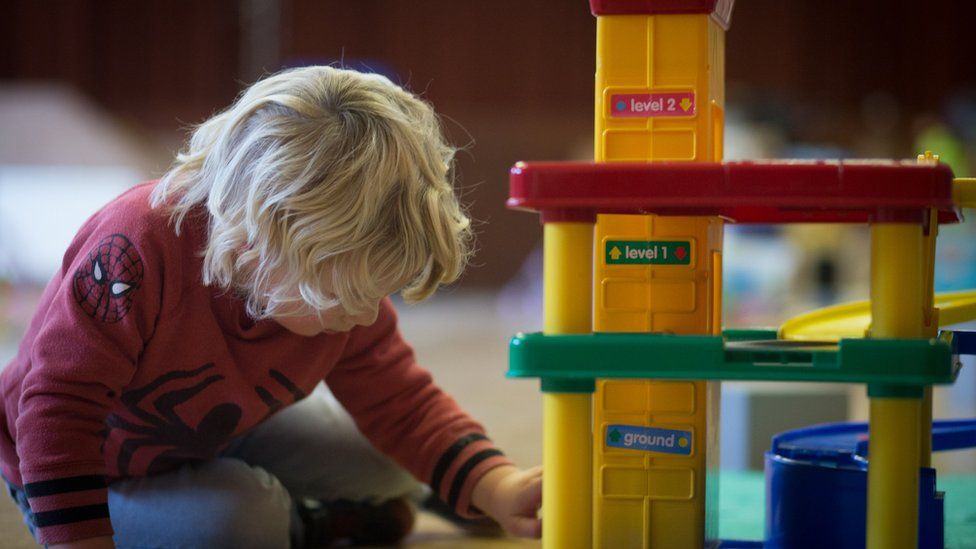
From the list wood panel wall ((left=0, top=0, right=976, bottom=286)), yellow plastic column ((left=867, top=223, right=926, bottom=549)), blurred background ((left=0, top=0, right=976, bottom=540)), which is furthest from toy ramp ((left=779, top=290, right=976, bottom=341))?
wood panel wall ((left=0, top=0, right=976, bottom=286))

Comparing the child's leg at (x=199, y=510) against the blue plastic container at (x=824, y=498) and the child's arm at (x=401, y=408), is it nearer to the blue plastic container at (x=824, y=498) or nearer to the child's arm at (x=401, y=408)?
the child's arm at (x=401, y=408)

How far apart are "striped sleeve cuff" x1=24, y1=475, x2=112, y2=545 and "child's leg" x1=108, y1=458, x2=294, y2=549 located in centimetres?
14

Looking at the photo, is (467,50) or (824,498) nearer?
(824,498)

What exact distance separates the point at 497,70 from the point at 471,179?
0.53 m

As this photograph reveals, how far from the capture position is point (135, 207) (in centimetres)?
78

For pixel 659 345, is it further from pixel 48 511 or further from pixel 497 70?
pixel 497 70

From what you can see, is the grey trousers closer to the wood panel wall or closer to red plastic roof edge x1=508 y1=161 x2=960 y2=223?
red plastic roof edge x1=508 y1=161 x2=960 y2=223

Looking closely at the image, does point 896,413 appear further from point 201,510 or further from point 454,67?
point 454,67

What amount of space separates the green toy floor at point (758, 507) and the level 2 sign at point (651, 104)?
0.40m

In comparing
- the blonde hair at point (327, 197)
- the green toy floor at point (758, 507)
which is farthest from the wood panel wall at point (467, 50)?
the blonde hair at point (327, 197)

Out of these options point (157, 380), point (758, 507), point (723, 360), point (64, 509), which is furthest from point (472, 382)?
point (723, 360)

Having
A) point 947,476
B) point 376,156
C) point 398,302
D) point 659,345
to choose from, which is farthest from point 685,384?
point 398,302

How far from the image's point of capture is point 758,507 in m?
1.08

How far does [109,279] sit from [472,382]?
1465mm
